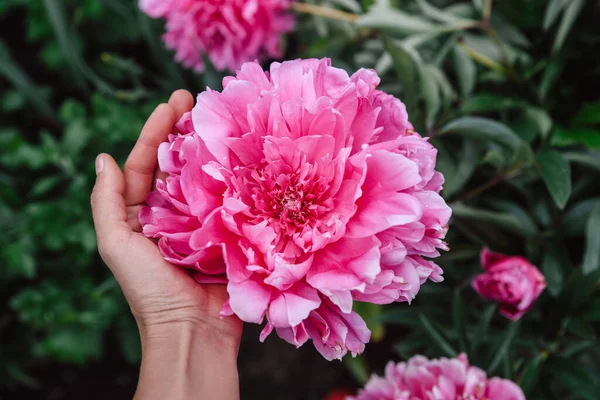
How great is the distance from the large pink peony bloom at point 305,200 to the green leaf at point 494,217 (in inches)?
9.6

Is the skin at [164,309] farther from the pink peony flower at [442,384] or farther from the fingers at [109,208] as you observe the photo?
the pink peony flower at [442,384]

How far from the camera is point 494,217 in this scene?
2.69 ft

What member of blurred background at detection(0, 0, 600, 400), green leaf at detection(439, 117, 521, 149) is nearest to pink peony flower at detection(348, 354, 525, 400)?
blurred background at detection(0, 0, 600, 400)

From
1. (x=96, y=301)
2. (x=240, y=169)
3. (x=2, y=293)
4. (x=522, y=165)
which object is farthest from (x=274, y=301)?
(x=2, y=293)

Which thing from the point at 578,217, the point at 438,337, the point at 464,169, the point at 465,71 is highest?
the point at 465,71

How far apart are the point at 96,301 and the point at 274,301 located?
775 millimetres

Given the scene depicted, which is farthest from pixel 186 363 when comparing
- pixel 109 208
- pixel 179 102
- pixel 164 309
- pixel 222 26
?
pixel 222 26

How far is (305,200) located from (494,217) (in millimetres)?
380

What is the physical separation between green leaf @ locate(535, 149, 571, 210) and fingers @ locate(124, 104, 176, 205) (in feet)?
1.82

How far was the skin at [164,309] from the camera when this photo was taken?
0.63 m

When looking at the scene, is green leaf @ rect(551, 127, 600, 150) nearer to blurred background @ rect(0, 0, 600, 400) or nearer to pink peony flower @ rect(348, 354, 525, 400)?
blurred background @ rect(0, 0, 600, 400)

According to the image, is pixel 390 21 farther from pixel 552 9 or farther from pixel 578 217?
pixel 578 217

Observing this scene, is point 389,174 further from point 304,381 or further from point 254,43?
point 304,381

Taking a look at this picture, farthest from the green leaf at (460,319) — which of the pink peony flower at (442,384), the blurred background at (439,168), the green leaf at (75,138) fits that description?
the green leaf at (75,138)
